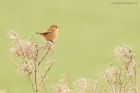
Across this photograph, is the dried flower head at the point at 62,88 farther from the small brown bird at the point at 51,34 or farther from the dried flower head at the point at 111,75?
the small brown bird at the point at 51,34

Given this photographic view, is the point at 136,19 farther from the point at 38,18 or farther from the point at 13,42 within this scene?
the point at 13,42

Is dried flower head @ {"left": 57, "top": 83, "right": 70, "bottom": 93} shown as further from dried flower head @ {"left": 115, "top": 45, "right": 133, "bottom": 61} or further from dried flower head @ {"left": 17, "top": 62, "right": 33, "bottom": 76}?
dried flower head @ {"left": 115, "top": 45, "right": 133, "bottom": 61}

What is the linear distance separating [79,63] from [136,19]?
12.2 ft

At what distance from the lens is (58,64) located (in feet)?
35.8

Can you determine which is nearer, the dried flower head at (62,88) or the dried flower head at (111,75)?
the dried flower head at (62,88)

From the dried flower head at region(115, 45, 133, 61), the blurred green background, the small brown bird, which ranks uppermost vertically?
the blurred green background

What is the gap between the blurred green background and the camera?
1073 cm

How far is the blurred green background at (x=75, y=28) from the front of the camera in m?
10.7

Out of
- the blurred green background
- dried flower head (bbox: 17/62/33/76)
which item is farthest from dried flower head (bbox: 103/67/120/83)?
the blurred green background

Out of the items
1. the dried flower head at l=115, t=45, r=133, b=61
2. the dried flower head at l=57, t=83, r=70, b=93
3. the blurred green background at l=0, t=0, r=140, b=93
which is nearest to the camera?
the dried flower head at l=57, t=83, r=70, b=93

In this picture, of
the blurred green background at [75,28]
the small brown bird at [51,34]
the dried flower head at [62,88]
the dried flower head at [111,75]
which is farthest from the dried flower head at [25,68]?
the blurred green background at [75,28]

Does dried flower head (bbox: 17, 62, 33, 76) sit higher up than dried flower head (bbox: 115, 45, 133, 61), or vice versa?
dried flower head (bbox: 115, 45, 133, 61)

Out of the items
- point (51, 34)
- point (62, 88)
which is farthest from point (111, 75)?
point (51, 34)

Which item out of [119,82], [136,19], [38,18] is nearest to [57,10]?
[38,18]
